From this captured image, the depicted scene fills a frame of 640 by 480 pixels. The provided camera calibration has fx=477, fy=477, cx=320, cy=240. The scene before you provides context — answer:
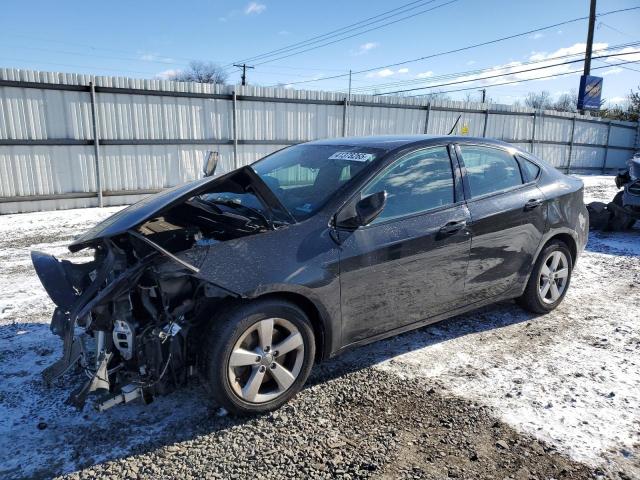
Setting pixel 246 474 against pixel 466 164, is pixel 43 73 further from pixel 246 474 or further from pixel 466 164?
pixel 246 474

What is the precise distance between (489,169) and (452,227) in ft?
2.87

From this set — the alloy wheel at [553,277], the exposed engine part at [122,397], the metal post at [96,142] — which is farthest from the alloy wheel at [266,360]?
the metal post at [96,142]

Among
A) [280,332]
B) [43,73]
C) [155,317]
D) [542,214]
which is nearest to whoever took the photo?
Answer: [155,317]

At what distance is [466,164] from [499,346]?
5.13 feet

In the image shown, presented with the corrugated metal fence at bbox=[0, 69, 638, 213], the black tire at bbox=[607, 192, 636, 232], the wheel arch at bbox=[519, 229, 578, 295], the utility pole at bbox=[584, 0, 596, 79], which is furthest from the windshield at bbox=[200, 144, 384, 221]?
the utility pole at bbox=[584, 0, 596, 79]

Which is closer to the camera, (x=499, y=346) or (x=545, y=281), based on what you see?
(x=499, y=346)

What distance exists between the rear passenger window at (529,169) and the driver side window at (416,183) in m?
1.01

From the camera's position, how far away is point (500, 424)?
116 inches

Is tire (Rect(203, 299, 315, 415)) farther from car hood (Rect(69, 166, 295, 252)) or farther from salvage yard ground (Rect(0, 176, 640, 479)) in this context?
car hood (Rect(69, 166, 295, 252))

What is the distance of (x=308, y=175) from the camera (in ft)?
12.5

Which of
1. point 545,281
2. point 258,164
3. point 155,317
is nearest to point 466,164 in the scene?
point 545,281

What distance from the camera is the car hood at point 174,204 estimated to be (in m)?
2.88

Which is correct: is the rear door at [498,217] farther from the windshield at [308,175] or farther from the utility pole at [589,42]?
the utility pole at [589,42]

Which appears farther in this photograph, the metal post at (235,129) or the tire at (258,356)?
the metal post at (235,129)
